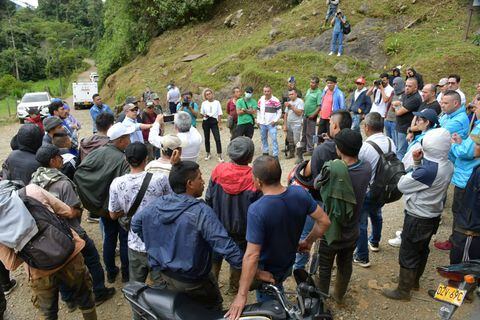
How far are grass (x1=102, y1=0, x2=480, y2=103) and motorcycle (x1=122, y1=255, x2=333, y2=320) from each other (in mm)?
10708

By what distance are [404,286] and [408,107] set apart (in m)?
3.76

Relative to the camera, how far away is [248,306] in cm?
240

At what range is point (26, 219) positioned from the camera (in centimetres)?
271

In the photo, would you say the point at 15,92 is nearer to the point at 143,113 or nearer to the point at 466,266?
the point at 143,113

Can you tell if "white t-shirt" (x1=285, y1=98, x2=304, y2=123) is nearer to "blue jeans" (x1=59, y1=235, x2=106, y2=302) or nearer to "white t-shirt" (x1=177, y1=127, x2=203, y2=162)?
"white t-shirt" (x1=177, y1=127, x2=203, y2=162)

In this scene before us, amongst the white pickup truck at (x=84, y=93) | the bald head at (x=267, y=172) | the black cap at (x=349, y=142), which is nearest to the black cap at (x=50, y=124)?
the bald head at (x=267, y=172)

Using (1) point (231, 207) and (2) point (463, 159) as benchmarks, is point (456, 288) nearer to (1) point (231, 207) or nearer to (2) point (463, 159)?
(2) point (463, 159)

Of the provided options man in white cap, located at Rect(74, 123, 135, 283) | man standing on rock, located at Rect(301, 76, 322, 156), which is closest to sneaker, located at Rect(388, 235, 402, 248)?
man in white cap, located at Rect(74, 123, 135, 283)

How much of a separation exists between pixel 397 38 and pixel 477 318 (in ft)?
42.9

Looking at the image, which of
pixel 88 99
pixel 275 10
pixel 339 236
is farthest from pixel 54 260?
pixel 88 99

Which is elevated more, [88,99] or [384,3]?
[384,3]

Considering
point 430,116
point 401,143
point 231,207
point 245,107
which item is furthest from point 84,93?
point 430,116

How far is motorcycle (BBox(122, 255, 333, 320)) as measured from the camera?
2.25 m

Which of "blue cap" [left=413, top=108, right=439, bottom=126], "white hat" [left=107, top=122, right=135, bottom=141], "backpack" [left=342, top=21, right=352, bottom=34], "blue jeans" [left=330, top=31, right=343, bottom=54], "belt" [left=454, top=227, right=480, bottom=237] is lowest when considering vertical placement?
"belt" [left=454, top=227, right=480, bottom=237]
